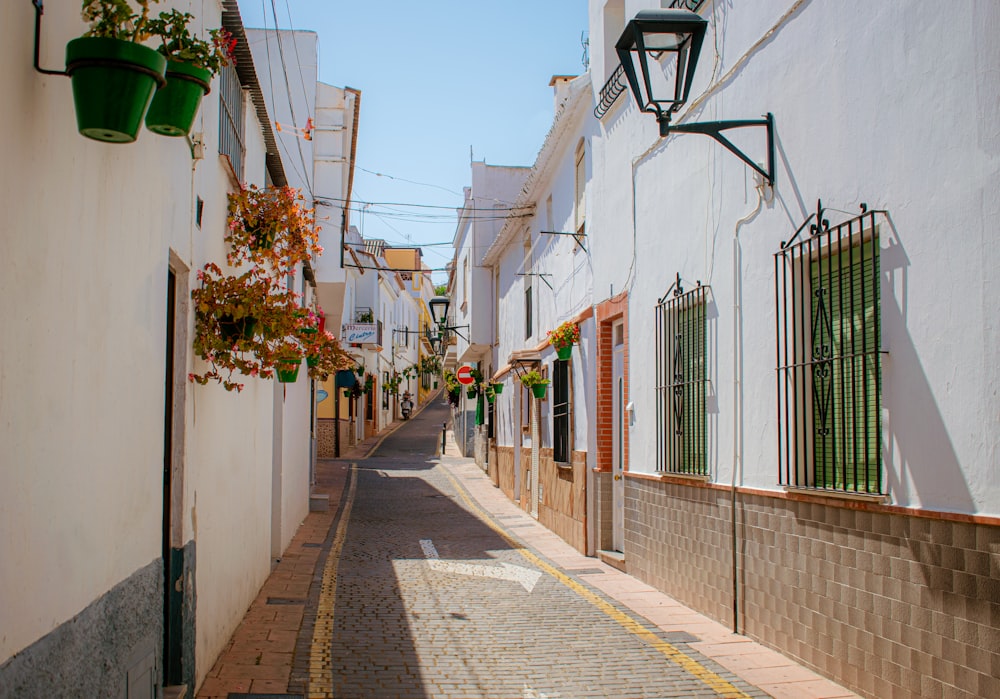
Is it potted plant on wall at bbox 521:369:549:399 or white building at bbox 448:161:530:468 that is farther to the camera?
white building at bbox 448:161:530:468

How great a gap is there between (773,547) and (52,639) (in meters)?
5.38

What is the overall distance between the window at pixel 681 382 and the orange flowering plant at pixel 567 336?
376 cm

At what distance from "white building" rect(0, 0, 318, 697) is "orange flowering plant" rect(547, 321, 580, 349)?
6.90 metres

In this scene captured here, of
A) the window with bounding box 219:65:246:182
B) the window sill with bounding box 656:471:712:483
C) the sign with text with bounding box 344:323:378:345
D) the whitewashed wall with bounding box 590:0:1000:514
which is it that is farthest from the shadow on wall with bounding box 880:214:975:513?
the sign with text with bounding box 344:323:378:345

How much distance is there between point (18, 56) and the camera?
9.75ft

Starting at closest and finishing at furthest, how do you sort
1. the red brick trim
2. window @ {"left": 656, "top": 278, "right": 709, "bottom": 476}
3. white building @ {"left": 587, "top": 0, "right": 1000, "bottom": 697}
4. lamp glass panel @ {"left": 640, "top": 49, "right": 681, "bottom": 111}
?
the red brick trim, white building @ {"left": 587, "top": 0, "right": 1000, "bottom": 697}, window @ {"left": 656, "top": 278, "right": 709, "bottom": 476}, lamp glass panel @ {"left": 640, "top": 49, "right": 681, "bottom": 111}

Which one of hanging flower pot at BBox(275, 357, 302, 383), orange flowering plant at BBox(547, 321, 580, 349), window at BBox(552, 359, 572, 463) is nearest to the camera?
hanging flower pot at BBox(275, 357, 302, 383)

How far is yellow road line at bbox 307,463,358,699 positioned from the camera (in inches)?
256

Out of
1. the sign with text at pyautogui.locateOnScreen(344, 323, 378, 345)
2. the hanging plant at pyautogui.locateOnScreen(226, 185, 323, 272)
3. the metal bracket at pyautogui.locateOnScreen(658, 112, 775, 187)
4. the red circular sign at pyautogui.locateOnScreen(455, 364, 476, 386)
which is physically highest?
the sign with text at pyautogui.locateOnScreen(344, 323, 378, 345)

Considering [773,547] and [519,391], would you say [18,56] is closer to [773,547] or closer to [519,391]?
[773,547]

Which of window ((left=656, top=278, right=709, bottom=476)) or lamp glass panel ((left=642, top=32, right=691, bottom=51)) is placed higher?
lamp glass panel ((left=642, top=32, right=691, bottom=51))

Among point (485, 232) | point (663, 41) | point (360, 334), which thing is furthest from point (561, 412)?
point (360, 334)

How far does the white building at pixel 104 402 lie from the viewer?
301cm

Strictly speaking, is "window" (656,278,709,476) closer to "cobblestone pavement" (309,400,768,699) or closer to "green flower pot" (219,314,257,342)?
"cobblestone pavement" (309,400,768,699)
